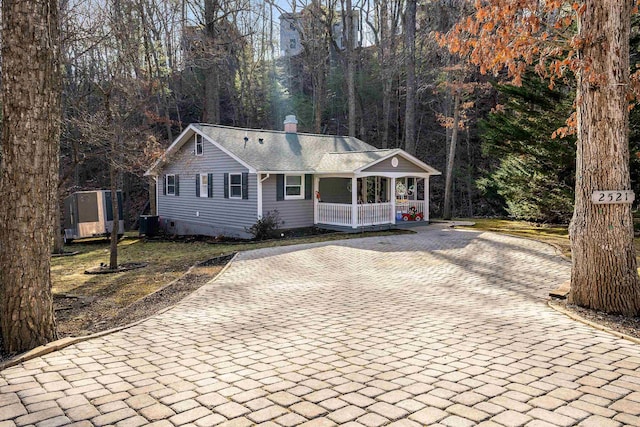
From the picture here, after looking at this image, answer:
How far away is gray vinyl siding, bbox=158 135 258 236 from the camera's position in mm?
18484

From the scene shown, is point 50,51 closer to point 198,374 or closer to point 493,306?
point 198,374

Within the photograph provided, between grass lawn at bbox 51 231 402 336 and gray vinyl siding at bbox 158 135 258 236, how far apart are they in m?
1.69

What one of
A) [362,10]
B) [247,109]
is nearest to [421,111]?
[362,10]

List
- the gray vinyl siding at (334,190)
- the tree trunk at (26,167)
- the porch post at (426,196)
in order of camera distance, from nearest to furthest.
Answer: the tree trunk at (26,167) → the gray vinyl siding at (334,190) → the porch post at (426,196)

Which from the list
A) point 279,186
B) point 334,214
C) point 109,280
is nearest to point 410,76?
point 334,214

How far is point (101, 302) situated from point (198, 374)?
191 inches

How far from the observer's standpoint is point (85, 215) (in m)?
20.4

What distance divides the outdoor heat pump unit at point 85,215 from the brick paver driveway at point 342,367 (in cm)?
1492

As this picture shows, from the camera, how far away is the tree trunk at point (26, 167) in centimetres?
475

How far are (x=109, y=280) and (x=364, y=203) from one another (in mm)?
10990

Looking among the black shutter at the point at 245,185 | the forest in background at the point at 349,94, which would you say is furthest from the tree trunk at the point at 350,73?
the black shutter at the point at 245,185

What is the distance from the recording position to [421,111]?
33.2 m

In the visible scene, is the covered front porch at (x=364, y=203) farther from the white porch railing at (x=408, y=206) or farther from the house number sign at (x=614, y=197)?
the house number sign at (x=614, y=197)

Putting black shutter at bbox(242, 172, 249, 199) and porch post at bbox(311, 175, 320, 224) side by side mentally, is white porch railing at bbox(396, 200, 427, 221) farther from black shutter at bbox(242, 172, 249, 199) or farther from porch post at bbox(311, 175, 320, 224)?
black shutter at bbox(242, 172, 249, 199)
